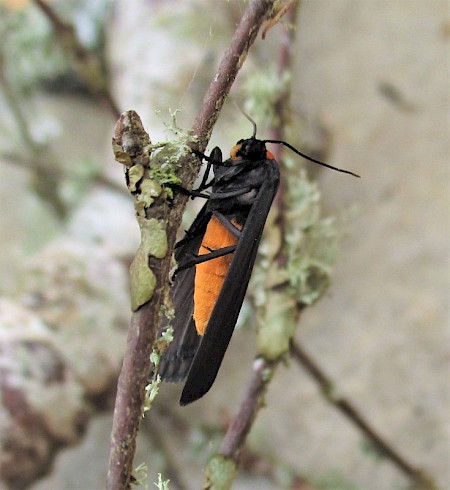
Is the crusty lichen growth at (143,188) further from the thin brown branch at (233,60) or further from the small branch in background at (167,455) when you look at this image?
the small branch in background at (167,455)

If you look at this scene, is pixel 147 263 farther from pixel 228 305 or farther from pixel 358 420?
pixel 358 420

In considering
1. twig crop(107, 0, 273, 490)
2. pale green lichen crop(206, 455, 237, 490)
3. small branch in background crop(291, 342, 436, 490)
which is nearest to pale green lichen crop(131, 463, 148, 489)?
twig crop(107, 0, 273, 490)

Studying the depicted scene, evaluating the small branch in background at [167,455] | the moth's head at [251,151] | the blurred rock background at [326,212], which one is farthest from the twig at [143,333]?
the small branch in background at [167,455]

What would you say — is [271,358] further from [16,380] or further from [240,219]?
[16,380]

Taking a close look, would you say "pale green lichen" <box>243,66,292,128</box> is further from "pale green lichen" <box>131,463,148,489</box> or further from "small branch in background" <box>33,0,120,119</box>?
"pale green lichen" <box>131,463,148,489</box>

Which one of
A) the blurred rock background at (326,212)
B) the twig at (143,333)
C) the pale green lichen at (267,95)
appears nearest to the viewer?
the twig at (143,333)

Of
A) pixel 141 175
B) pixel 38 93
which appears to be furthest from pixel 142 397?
pixel 38 93
